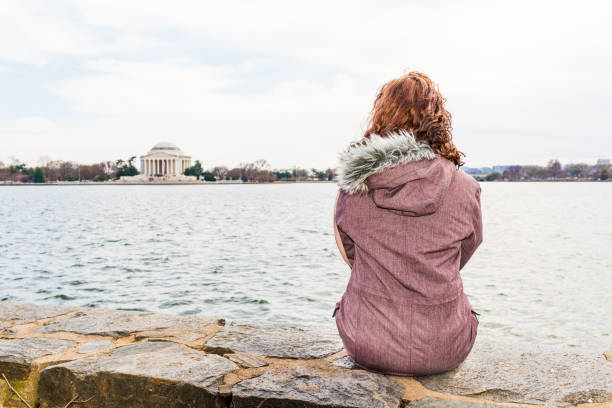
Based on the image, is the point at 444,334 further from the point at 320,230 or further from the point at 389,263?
the point at 320,230

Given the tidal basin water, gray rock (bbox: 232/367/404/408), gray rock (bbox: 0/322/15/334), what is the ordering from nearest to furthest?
gray rock (bbox: 232/367/404/408)
gray rock (bbox: 0/322/15/334)
the tidal basin water

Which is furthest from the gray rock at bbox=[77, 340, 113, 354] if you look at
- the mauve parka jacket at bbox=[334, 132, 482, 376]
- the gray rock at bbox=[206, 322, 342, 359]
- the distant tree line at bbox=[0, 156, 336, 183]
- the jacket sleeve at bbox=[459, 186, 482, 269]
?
the distant tree line at bbox=[0, 156, 336, 183]

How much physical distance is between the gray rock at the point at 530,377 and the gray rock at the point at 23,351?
2.19 meters

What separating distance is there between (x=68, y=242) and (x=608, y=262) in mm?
19216

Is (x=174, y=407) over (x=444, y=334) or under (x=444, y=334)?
under

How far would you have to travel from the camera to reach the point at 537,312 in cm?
1029

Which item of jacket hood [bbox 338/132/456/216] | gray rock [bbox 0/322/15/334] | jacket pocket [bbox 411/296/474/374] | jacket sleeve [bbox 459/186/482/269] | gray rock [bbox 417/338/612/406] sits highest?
jacket hood [bbox 338/132/456/216]

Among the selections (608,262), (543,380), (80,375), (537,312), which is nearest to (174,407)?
(80,375)

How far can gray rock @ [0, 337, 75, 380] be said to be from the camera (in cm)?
304

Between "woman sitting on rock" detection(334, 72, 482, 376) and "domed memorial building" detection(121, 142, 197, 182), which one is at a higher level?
"domed memorial building" detection(121, 142, 197, 182)

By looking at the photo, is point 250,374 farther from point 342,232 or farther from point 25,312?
point 25,312

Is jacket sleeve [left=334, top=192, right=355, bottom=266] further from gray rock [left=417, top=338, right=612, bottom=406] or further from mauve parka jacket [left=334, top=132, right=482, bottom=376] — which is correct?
gray rock [left=417, top=338, right=612, bottom=406]

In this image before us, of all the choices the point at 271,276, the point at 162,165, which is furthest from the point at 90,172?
the point at 271,276

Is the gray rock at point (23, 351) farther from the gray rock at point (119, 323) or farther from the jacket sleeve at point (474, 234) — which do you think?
the jacket sleeve at point (474, 234)
